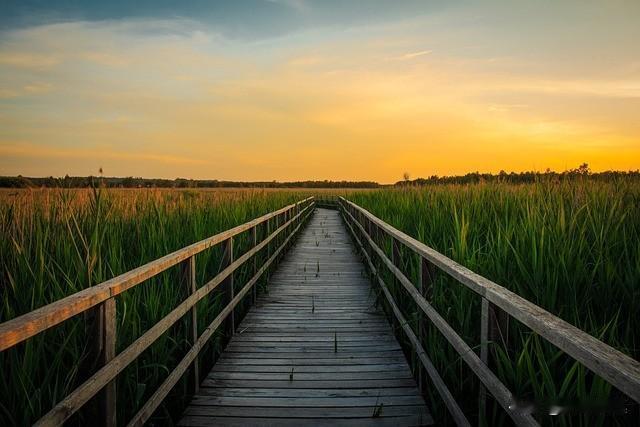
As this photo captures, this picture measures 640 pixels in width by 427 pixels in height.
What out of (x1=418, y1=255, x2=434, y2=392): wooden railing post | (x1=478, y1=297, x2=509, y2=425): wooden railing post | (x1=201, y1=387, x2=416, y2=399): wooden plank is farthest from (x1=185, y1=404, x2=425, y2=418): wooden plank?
(x1=478, y1=297, x2=509, y2=425): wooden railing post

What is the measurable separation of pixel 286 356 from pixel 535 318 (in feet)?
10.2

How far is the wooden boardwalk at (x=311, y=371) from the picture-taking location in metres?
3.14

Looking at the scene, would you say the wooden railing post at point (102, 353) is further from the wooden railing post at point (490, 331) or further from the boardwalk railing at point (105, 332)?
the wooden railing post at point (490, 331)

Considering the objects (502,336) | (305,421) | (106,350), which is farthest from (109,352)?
(502,336)

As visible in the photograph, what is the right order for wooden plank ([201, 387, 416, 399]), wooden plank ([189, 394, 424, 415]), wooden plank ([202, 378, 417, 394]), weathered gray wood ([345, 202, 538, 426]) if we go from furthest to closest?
wooden plank ([202, 378, 417, 394]), wooden plank ([201, 387, 416, 399]), wooden plank ([189, 394, 424, 415]), weathered gray wood ([345, 202, 538, 426])

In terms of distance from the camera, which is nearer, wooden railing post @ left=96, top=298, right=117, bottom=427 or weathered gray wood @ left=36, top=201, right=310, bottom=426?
weathered gray wood @ left=36, top=201, right=310, bottom=426

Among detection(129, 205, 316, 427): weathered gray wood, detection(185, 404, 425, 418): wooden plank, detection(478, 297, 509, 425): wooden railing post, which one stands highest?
detection(478, 297, 509, 425): wooden railing post

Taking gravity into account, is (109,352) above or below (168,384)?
above

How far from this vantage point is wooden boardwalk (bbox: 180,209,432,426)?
10.3ft

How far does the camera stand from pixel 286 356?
4293 mm

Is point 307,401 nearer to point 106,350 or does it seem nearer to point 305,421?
point 305,421

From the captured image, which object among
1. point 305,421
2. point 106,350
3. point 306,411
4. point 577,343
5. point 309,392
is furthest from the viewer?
point 309,392

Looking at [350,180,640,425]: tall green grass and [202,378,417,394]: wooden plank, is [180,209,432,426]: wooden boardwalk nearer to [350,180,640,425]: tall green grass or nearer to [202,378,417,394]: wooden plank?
[202,378,417,394]: wooden plank

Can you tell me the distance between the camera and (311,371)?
3.92 m
